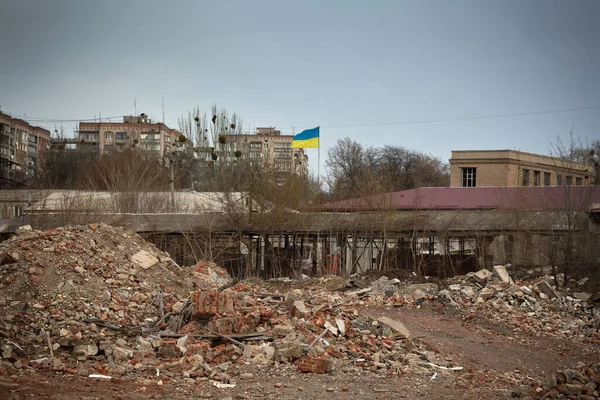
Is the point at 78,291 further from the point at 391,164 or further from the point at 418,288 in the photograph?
the point at 391,164

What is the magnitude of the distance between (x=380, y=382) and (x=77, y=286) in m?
7.31

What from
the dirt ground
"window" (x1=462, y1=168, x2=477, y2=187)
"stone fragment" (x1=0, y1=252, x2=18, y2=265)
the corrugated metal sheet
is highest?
"window" (x1=462, y1=168, x2=477, y2=187)

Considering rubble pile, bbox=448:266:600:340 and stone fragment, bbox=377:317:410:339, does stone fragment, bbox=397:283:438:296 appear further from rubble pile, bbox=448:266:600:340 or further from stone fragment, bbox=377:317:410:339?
stone fragment, bbox=377:317:410:339

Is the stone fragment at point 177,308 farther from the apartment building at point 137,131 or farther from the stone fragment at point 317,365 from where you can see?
the apartment building at point 137,131

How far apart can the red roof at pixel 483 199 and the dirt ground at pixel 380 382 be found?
33.4ft

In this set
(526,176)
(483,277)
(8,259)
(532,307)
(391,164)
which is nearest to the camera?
(8,259)

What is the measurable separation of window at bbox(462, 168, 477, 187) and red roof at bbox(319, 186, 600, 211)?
9765 millimetres

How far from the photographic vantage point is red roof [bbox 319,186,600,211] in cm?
2514

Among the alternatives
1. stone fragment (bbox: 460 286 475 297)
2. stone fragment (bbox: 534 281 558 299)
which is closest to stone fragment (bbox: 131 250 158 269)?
stone fragment (bbox: 460 286 475 297)

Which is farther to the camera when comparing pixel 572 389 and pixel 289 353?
pixel 289 353

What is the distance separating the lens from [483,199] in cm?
3966

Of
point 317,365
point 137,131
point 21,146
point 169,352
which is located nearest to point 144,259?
point 169,352

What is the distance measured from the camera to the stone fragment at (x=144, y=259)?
56.6 ft

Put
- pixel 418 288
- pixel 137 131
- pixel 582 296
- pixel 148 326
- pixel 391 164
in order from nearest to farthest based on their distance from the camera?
1. pixel 148 326
2. pixel 582 296
3. pixel 418 288
4. pixel 391 164
5. pixel 137 131
